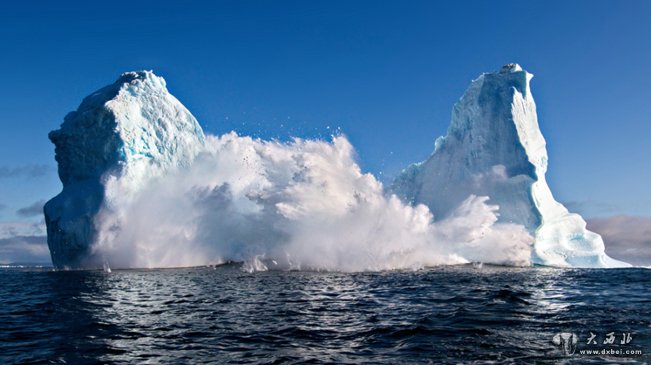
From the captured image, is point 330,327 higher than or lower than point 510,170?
lower

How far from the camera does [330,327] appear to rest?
1239cm

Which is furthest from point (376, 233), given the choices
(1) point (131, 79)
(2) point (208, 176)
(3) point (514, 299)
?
(1) point (131, 79)

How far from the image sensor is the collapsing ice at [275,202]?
40.2m

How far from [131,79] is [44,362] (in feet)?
156

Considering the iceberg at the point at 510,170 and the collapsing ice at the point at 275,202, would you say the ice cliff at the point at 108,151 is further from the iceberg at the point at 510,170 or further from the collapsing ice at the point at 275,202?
the iceberg at the point at 510,170

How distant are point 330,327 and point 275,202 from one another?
29552mm

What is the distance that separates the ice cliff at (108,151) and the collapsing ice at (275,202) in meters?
0.13

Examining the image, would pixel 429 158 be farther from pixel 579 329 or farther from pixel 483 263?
pixel 579 329

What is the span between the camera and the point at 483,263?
47219mm

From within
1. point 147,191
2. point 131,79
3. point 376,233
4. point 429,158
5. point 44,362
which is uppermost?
point 131,79

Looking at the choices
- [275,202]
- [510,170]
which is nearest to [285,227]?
[275,202]

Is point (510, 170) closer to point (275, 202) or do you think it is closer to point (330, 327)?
point (275, 202)

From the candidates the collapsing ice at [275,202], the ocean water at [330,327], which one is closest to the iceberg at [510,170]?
the collapsing ice at [275,202]

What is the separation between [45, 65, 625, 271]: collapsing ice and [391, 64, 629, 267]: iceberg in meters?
0.12
